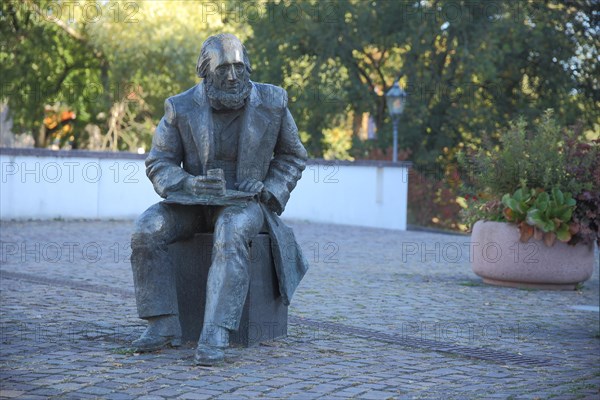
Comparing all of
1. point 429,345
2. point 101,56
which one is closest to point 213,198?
point 429,345

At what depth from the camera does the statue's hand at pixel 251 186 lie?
6.96 meters

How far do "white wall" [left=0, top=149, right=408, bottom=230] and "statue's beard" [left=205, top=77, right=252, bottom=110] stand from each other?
15.5 meters

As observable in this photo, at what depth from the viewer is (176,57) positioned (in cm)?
3569

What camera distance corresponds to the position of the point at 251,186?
6980 millimetres

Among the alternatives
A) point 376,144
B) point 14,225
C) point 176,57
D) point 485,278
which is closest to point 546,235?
point 485,278

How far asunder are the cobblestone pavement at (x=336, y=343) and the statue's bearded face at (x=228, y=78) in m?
1.55

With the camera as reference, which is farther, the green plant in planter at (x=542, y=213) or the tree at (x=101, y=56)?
the tree at (x=101, y=56)

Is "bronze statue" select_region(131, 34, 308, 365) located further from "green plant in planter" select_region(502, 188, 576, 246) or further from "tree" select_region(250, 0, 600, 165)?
"tree" select_region(250, 0, 600, 165)

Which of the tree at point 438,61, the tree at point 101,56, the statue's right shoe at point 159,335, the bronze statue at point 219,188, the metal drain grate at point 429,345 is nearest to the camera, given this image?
the bronze statue at point 219,188

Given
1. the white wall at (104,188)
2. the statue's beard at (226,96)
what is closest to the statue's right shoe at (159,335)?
the statue's beard at (226,96)

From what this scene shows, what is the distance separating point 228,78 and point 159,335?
1.62m

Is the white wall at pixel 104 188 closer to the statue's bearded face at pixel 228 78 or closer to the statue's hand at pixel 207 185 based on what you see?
the statue's bearded face at pixel 228 78

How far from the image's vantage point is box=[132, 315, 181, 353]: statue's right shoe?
6.66 meters

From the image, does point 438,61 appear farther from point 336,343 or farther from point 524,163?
point 336,343
